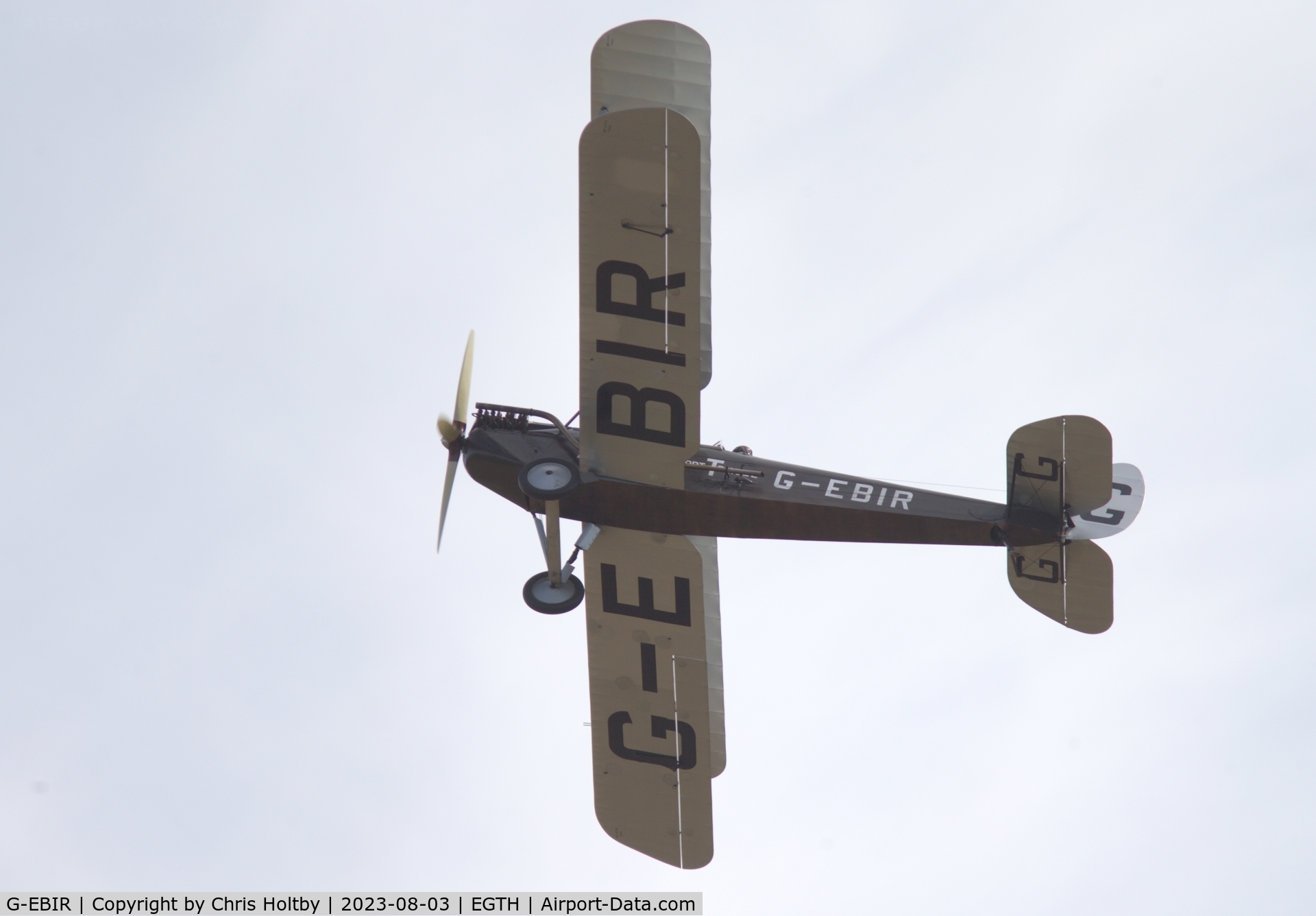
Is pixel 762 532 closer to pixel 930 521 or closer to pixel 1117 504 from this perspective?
pixel 930 521

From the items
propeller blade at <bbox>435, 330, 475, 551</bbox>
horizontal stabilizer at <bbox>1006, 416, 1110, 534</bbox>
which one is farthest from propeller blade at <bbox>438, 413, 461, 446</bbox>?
horizontal stabilizer at <bbox>1006, 416, 1110, 534</bbox>

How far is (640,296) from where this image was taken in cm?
1414

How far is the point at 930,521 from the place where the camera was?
15516mm

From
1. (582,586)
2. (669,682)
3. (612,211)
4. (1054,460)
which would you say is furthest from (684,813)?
(612,211)

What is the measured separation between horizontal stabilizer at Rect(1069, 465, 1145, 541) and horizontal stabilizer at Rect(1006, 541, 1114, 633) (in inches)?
13.0

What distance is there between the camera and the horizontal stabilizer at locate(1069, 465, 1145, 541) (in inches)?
637

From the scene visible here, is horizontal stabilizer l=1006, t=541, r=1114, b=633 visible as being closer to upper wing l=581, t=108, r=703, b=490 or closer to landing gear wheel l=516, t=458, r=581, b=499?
upper wing l=581, t=108, r=703, b=490

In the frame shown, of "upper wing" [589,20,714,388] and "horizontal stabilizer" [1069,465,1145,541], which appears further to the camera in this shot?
"horizontal stabilizer" [1069,465,1145,541]

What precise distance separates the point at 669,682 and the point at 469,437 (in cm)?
382

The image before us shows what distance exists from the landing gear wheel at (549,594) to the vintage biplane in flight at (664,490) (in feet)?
0.06

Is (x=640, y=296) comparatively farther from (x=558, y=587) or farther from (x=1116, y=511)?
(x=1116, y=511)

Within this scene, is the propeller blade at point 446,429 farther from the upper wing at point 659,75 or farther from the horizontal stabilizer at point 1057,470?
the horizontal stabilizer at point 1057,470

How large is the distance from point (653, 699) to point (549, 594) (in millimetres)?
2060

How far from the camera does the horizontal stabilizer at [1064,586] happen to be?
627 inches
